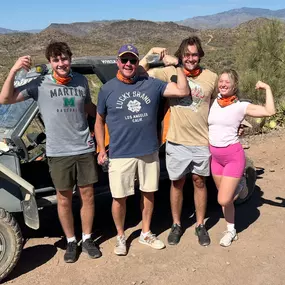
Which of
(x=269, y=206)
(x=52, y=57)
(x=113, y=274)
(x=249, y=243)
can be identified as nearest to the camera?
(x=52, y=57)

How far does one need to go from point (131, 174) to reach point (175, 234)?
0.92 meters

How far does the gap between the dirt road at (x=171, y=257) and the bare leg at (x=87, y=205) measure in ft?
1.07

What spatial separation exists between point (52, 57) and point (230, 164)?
1891 mm

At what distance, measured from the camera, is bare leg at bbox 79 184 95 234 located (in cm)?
401

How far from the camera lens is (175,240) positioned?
4.43m

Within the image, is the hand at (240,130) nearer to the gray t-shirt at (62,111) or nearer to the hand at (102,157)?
the hand at (102,157)

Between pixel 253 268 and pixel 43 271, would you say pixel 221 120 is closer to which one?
pixel 253 268

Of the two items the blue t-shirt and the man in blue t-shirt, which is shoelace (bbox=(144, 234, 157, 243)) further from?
the blue t-shirt

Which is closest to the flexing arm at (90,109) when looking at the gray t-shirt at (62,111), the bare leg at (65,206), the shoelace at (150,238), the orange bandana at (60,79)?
the gray t-shirt at (62,111)

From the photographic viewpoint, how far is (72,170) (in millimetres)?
3842

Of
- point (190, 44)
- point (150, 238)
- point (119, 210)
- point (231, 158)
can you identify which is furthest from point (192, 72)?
point (150, 238)

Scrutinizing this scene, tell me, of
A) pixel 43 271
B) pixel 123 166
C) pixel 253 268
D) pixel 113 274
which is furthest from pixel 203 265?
pixel 43 271

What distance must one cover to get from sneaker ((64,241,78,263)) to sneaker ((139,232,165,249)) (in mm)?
686

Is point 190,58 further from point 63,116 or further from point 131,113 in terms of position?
point 63,116
